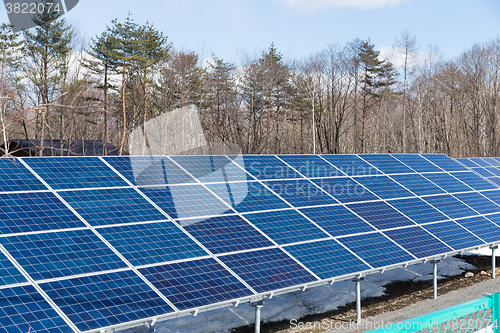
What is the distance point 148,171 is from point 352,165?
8351 millimetres

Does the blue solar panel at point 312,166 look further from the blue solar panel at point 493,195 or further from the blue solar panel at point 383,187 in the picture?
the blue solar panel at point 493,195

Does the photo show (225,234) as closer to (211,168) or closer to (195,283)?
(195,283)

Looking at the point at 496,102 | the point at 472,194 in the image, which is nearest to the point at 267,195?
the point at 472,194

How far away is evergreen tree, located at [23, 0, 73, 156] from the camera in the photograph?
39250mm

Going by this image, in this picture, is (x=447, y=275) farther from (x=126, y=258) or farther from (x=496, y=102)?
(x=496, y=102)

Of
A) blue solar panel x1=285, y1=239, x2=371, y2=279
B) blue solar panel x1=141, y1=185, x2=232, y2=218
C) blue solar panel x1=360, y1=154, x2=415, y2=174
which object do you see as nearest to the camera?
blue solar panel x1=285, y1=239, x2=371, y2=279

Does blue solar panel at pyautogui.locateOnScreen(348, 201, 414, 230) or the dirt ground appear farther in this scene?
blue solar panel at pyautogui.locateOnScreen(348, 201, 414, 230)

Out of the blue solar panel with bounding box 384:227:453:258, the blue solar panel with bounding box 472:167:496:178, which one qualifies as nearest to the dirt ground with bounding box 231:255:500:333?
the blue solar panel with bounding box 384:227:453:258

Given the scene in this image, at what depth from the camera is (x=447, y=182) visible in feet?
58.2

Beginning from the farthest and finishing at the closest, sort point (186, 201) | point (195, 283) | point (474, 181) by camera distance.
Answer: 1. point (474, 181)
2. point (186, 201)
3. point (195, 283)

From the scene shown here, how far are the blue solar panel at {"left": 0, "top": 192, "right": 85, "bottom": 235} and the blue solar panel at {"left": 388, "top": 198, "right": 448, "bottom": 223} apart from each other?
1029 centimetres

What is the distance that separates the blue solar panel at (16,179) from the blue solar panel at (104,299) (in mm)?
3246

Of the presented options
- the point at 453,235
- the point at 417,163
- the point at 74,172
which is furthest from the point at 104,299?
the point at 417,163

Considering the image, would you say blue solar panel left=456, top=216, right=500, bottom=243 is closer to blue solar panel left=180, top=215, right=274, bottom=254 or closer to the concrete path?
the concrete path
